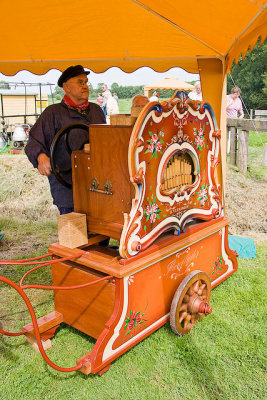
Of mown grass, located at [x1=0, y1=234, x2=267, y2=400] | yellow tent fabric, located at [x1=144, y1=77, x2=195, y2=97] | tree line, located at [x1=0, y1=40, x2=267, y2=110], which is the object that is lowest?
mown grass, located at [x1=0, y1=234, x2=267, y2=400]

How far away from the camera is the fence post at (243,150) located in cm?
→ 621

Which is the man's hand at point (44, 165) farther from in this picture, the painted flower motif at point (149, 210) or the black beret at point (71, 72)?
the painted flower motif at point (149, 210)

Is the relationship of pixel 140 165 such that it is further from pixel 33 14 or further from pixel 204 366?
pixel 33 14

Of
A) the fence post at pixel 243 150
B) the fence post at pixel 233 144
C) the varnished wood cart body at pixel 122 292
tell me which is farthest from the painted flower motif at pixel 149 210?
the fence post at pixel 233 144

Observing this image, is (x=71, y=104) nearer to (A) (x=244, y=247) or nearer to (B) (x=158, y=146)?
(B) (x=158, y=146)

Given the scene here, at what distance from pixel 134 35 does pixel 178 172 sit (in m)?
1.90

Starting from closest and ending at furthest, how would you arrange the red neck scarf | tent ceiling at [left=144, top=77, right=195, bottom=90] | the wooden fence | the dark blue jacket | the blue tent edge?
the dark blue jacket → the red neck scarf → the blue tent edge → the wooden fence → tent ceiling at [left=144, top=77, right=195, bottom=90]

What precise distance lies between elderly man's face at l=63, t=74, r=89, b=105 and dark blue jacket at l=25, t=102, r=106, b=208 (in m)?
0.10

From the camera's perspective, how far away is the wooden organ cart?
6.72ft

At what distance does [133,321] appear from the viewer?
2.15 meters

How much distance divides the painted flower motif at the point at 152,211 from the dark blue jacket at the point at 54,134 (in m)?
0.86

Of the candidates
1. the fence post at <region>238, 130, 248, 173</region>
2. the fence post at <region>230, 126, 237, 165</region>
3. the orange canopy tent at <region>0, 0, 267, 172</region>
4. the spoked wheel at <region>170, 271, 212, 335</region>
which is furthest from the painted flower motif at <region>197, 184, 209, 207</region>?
the fence post at <region>230, 126, 237, 165</region>

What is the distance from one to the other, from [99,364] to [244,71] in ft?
91.6

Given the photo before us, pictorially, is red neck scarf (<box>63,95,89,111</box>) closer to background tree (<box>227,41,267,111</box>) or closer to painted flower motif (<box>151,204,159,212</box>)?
painted flower motif (<box>151,204,159,212</box>)
